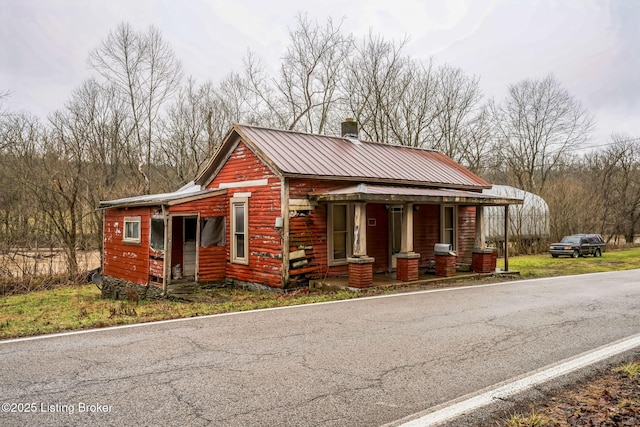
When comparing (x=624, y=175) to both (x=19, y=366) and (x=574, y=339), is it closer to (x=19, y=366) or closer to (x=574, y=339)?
(x=574, y=339)

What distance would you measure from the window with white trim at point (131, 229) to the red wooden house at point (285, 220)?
0.03 meters

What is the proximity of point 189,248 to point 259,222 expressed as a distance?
2.94 metres

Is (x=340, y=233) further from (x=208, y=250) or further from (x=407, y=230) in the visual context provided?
(x=208, y=250)

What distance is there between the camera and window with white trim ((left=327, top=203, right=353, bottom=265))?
13352 millimetres

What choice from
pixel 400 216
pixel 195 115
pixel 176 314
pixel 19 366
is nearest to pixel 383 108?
pixel 195 115

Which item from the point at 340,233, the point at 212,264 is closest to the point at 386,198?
the point at 340,233

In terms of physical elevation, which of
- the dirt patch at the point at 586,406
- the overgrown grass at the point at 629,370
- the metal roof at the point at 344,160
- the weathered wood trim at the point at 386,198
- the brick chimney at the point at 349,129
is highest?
the brick chimney at the point at 349,129

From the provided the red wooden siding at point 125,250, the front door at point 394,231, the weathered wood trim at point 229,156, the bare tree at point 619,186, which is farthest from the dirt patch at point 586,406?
the bare tree at point 619,186

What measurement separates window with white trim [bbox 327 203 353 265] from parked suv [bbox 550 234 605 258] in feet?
56.2

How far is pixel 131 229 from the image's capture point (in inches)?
577

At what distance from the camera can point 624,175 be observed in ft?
135

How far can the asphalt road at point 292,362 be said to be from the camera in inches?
159

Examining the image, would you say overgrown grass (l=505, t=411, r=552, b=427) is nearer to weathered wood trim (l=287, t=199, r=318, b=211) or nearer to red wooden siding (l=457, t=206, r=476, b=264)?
weathered wood trim (l=287, t=199, r=318, b=211)

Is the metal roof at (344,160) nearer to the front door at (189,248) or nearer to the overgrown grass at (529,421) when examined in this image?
the front door at (189,248)
